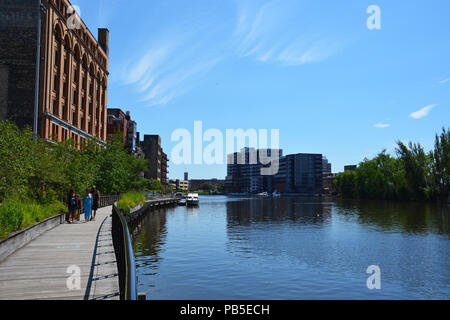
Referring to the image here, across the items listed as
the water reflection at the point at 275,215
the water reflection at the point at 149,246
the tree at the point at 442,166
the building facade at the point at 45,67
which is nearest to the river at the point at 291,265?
the water reflection at the point at 149,246

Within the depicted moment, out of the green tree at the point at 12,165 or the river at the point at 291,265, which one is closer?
the river at the point at 291,265

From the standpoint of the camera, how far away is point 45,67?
168ft

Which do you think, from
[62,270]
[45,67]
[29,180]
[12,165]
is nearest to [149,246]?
[29,180]

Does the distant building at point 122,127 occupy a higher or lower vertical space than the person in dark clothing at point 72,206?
higher

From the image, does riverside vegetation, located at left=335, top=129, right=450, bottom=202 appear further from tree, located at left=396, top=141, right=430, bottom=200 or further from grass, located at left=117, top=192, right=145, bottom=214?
grass, located at left=117, top=192, right=145, bottom=214

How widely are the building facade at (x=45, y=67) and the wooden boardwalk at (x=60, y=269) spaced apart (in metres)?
36.8

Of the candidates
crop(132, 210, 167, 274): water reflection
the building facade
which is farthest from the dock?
the building facade

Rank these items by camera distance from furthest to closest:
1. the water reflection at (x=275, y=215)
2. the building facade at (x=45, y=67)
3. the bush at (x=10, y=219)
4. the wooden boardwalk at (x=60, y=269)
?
the building facade at (x=45, y=67) → the water reflection at (x=275, y=215) → the bush at (x=10, y=219) → the wooden boardwalk at (x=60, y=269)

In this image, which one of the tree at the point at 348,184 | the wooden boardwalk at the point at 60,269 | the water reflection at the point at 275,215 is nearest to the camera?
the wooden boardwalk at the point at 60,269

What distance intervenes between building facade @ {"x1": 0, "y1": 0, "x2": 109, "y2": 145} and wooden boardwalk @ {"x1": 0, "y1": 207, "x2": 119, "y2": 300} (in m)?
36.8

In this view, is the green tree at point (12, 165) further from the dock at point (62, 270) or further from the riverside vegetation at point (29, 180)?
the dock at point (62, 270)

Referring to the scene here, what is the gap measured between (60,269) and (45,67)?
4599 cm

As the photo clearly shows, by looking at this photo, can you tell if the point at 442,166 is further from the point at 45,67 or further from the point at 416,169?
the point at 45,67

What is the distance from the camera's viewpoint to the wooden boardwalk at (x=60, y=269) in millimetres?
9258
